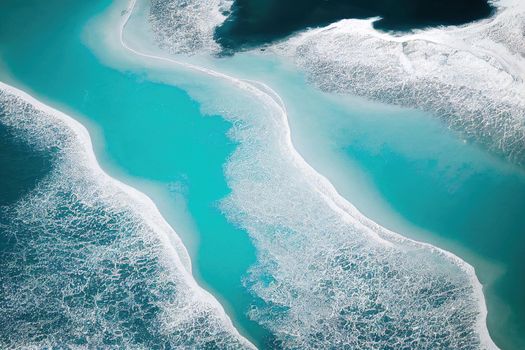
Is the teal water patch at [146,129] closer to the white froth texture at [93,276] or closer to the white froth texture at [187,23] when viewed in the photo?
the white froth texture at [93,276]

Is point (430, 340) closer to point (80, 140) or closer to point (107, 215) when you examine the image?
point (107, 215)

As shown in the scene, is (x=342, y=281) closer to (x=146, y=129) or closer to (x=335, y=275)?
(x=335, y=275)

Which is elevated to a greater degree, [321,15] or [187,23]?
[321,15]

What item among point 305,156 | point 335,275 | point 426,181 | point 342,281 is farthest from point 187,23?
point 342,281

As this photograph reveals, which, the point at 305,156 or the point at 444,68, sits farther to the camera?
the point at 444,68

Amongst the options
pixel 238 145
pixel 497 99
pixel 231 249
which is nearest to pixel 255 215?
pixel 231 249

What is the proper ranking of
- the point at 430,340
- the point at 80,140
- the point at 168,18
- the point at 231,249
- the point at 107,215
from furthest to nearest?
the point at 168,18, the point at 80,140, the point at 107,215, the point at 231,249, the point at 430,340
